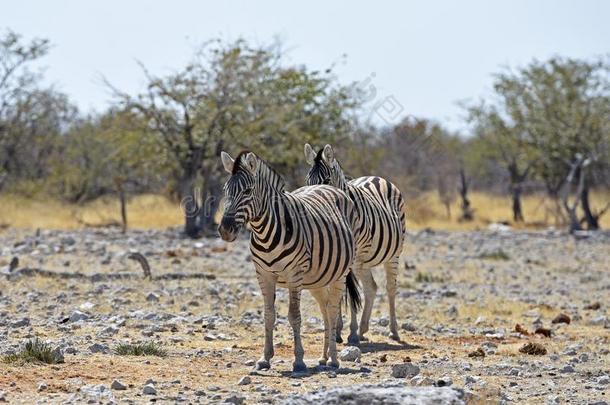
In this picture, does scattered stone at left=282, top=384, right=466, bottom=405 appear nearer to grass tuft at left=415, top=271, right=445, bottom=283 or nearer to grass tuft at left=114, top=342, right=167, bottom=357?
grass tuft at left=114, top=342, right=167, bottom=357

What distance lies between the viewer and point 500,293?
18.0 metres

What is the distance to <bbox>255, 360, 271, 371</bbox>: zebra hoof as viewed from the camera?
968cm

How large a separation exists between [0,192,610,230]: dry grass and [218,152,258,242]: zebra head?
23646mm

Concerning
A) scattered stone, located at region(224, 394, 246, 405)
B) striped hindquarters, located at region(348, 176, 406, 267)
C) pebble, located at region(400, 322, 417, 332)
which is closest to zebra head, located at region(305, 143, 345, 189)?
striped hindquarters, located at region(348, 176, 406, 267)

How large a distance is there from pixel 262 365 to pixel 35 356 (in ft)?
6.28

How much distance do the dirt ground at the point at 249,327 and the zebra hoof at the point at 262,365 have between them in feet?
0.36

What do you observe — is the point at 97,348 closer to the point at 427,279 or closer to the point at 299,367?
the point at 299,367

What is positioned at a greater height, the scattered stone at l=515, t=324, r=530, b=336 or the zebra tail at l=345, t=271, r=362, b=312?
the zebra tail at l=345, t=271, r=362, b=312

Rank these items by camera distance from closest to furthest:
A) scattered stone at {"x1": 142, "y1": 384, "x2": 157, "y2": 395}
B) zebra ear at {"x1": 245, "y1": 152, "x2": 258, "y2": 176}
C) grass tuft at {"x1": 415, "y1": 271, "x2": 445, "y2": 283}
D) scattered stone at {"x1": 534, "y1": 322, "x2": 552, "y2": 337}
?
scattered stone at {"x1": 142, "y1": 384, "x2": 157, "y2": 395}
zebra ear at {"x1": 245, "y1": 152, "x2": 258, "y2": 176}
scattered stone at {"x1": 534, "y1": 322, "x2": 552, "y2": 337}
grass tuft at {"x1": 415, "y1": 271, "x2": 445, "y2": 283}

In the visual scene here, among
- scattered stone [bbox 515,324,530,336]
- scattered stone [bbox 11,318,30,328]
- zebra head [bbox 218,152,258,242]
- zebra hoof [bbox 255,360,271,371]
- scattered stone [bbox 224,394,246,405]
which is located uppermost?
zebra head [bbox 218,152,258,242]

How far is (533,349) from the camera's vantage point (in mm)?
11367

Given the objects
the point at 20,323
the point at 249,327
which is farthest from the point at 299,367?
the point at 20,323

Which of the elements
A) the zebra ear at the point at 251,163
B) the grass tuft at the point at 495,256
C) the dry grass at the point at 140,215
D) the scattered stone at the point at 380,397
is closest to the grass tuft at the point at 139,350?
the zebra ear at the point at 251,163

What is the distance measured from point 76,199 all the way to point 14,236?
435 inches
